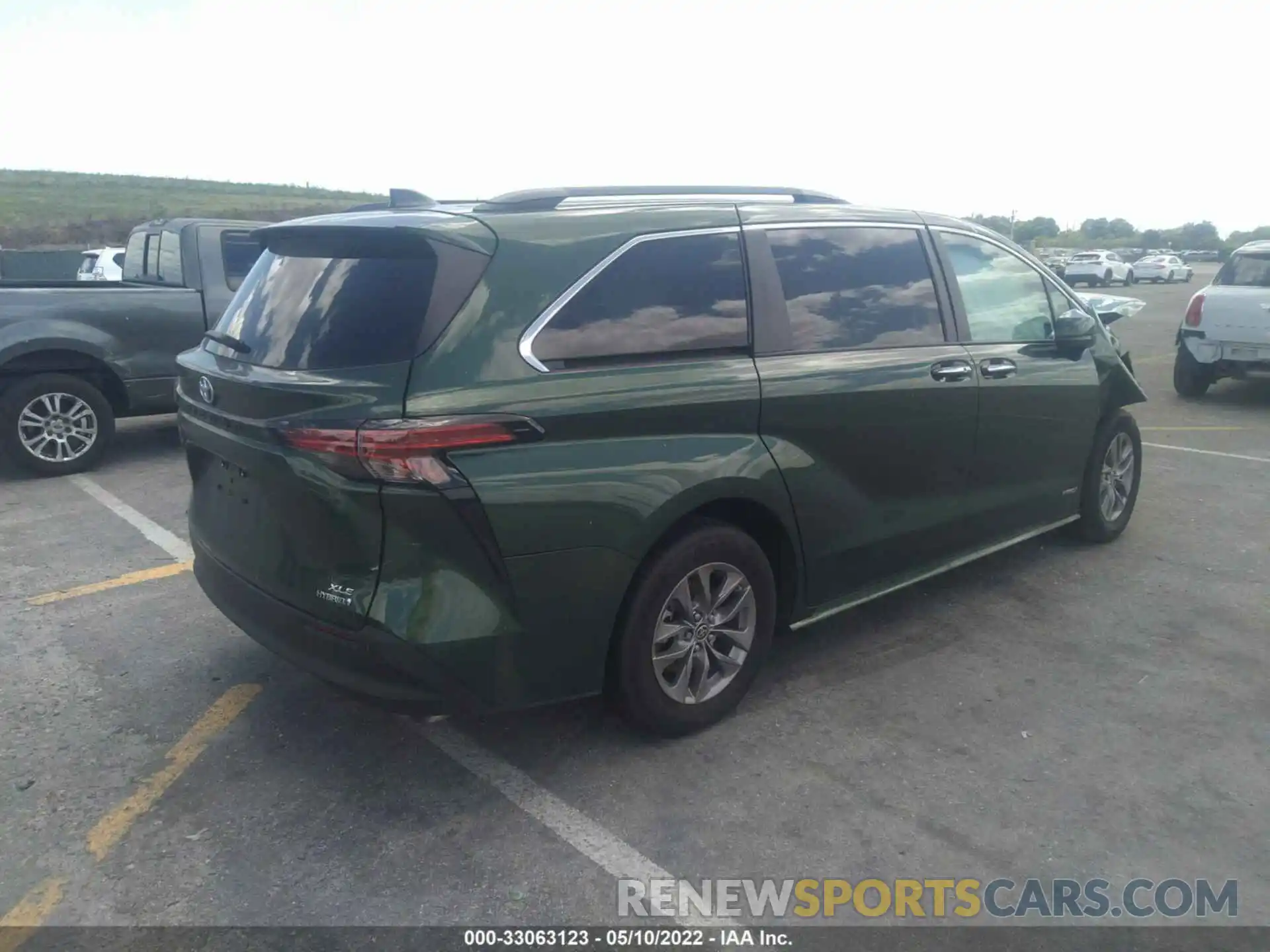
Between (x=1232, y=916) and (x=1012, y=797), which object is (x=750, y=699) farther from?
(x=1232, y=916)

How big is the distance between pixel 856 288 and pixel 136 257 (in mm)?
7718

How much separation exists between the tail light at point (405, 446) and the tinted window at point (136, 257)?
291 inches

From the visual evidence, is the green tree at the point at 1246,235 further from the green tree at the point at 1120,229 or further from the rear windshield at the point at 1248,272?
the rear windshield at the point at 1248,272

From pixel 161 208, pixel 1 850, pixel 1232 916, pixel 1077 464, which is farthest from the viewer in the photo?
pixel 161 208

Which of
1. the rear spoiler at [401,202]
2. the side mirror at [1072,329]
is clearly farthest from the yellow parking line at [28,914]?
the side mirror at [1072,329]

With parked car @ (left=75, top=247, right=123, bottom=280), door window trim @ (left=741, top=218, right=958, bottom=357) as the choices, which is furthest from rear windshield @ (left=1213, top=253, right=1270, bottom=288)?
parked car @ (left=75, top=247, right=123, bottom=280)

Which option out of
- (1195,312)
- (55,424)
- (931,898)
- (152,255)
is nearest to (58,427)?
(55,424)

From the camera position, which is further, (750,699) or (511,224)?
(750,699)

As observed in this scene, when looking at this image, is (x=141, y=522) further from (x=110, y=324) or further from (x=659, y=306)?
(x=659, y=306)

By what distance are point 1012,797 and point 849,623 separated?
60.2 inches

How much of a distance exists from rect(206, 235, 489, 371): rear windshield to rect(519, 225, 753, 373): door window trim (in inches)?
9.2

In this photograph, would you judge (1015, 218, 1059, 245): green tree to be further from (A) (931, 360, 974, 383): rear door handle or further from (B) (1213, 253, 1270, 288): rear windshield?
(A) (931, 360, 974, 383): rear door handle

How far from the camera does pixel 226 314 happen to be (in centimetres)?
385

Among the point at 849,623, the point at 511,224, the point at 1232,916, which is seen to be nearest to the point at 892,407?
the point at 849,623
